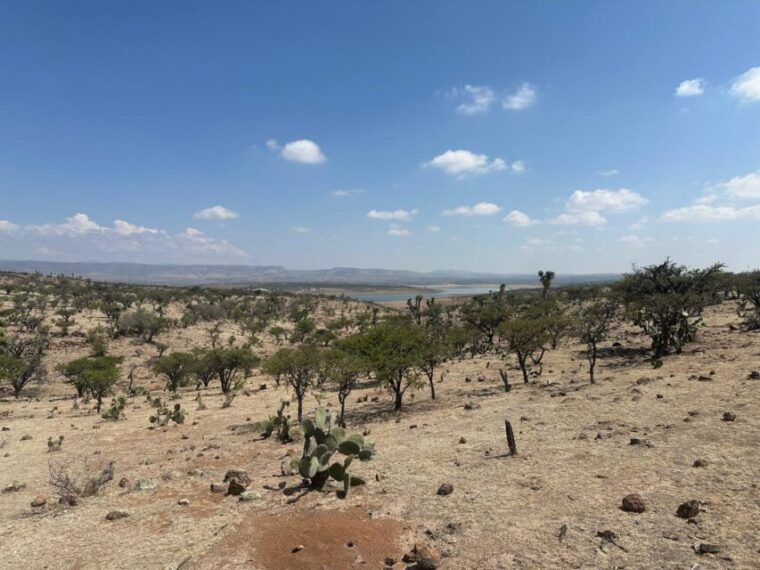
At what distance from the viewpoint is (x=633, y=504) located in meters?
8.95

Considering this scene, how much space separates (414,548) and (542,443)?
7.37 m

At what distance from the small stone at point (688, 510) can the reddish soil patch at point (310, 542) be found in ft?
17.2

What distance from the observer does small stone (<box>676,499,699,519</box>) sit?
8.45 meters

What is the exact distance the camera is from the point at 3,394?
112 feet

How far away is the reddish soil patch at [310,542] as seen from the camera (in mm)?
7934

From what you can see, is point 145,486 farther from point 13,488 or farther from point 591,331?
point 591,331

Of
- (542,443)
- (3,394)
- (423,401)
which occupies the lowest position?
(3,394)

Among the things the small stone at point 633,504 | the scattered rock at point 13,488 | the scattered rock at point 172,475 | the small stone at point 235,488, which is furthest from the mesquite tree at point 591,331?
the scattered rock at point 13,488

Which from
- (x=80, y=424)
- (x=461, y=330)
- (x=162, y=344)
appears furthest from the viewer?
(x=162, y=344)

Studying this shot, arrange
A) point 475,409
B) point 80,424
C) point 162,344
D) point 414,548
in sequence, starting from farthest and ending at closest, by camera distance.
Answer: point 162,344, point 80,424, point 475,409, point 414,548

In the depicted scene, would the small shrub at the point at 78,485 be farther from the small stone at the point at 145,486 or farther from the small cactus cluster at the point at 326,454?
the small cactus cluster at the point at 326,454

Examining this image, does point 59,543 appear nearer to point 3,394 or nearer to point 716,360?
point 716,360

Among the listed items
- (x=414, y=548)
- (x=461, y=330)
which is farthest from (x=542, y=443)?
(x=461, y=330)

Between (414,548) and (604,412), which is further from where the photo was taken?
(604,412)
